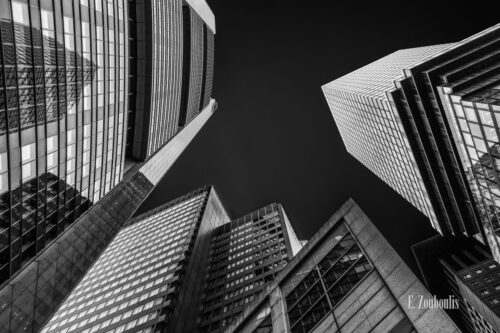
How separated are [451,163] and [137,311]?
65764 millimetres

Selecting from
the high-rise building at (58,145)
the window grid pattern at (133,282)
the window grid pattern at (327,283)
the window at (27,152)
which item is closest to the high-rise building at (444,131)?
the window grid pattern at (327,283)

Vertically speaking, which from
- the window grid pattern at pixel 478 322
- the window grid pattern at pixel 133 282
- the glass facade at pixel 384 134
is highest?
the glass facade at pixel 384 134

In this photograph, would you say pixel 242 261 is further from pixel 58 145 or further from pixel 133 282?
pixel 58 145

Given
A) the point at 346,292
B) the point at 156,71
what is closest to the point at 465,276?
the point at 346,292

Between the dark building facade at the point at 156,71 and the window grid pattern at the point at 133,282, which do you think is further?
the window grid pattern at the point at 133,282

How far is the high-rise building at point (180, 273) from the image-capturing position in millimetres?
68312

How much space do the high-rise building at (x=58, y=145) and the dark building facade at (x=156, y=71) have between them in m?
→ 0.90

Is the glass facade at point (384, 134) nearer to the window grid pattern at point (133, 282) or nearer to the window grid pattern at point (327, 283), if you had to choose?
the window grid pattern at point (327, 283)

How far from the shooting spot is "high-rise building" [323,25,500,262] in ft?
109

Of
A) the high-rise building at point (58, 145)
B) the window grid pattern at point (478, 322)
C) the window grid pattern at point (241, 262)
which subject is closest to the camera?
the high-rise building at point (58, 145)

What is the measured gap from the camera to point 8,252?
1073 inches

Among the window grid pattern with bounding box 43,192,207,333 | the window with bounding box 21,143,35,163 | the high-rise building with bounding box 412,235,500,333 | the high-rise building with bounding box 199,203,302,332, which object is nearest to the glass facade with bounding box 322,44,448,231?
the high-rise building with bounding box 412,235,500,333

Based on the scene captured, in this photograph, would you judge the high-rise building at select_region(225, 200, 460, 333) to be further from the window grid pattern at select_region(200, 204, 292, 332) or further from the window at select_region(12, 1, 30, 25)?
the window grid pattern at select_region(200, 204, 292, 332)

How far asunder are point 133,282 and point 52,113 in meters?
63.2
